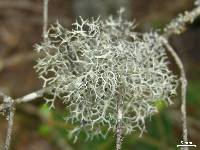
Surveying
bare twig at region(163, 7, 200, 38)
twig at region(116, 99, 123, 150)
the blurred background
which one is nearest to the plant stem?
twig at region(116, 99, 123, 150)

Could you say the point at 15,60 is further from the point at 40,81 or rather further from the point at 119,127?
the point at 119,127

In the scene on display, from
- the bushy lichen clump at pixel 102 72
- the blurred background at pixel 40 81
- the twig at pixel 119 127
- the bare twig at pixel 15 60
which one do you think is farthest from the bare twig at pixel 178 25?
the bare twig at pixel 15 60

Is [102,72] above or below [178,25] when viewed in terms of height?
below

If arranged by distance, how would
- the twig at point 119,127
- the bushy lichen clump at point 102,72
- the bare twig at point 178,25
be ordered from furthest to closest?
the bare twig at point 178,25 < the bushy lichen clump at point 102,72 < the twig at point 119,127

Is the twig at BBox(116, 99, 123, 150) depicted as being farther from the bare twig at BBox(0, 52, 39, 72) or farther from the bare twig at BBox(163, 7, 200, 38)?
the bare twig at BBox(0, 52, 39, 72)

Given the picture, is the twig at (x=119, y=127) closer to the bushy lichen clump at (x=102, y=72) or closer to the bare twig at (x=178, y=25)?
the bushy lichen clump at (x=102, y=72)

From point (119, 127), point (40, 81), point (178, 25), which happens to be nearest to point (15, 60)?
point (40, 81)
